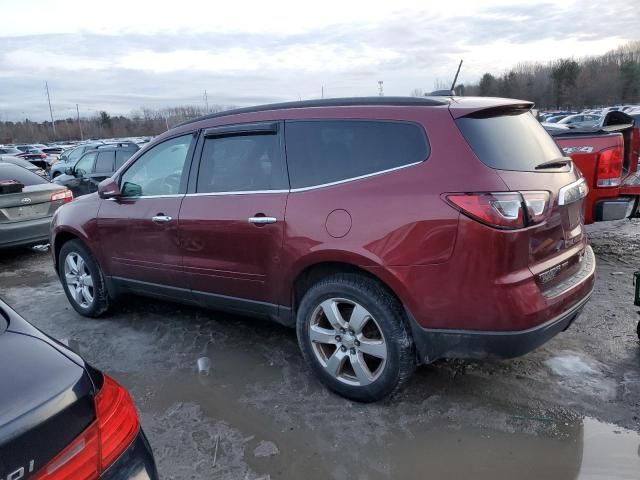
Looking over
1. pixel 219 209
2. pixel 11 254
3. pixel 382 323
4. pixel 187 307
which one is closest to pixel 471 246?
pixel 382 323

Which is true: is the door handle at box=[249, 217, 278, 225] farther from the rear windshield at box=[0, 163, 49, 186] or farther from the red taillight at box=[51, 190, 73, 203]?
the rear windshield at box=[0, 163, 49, 186]

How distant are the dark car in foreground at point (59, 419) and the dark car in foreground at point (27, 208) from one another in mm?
6212

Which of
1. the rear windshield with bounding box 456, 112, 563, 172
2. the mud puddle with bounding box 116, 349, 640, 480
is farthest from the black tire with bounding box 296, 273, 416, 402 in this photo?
the rear windshield with bounding box 456, 112, 563, 172

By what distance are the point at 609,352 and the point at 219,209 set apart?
115 inches

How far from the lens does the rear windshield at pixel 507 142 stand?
279 cm

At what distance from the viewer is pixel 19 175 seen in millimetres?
8078

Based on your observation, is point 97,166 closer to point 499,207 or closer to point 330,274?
point 330,274

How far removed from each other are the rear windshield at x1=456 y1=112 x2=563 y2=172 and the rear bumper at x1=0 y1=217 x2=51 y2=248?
6721mm

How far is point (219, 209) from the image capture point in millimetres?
3658

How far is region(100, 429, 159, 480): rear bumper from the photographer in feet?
5.34

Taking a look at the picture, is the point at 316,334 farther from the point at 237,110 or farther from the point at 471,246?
the point at 237,110

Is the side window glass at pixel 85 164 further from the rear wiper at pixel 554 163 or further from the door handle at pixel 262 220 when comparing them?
the rear wiper at pixel 554 163

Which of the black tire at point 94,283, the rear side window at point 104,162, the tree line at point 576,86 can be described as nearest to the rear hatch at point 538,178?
the black tire at point 94,283

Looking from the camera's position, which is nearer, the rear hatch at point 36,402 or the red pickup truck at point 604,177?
the rear hatch at point 36,402
